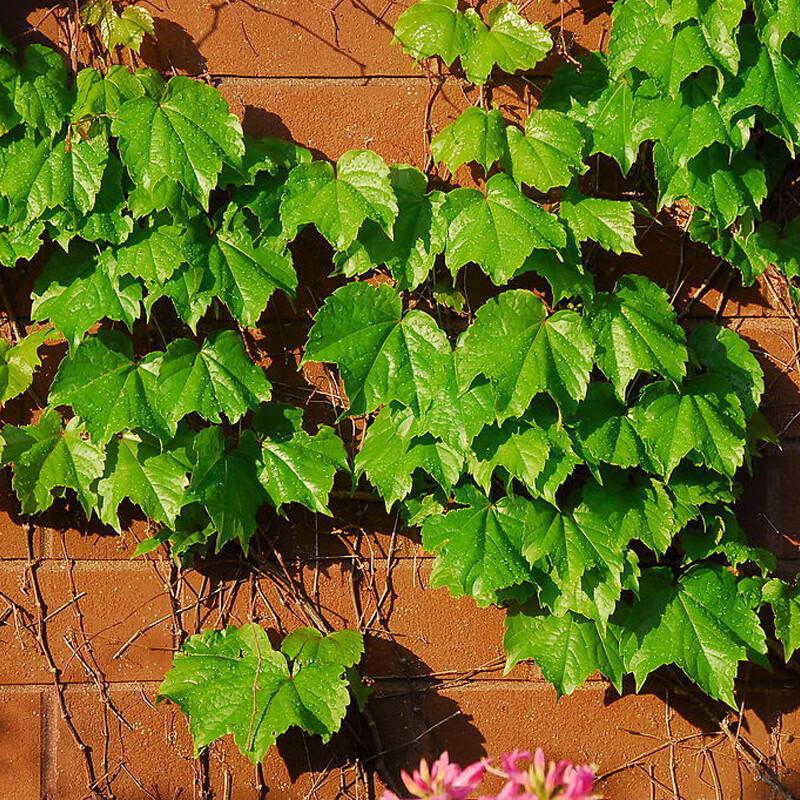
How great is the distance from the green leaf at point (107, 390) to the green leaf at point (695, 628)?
117 cm

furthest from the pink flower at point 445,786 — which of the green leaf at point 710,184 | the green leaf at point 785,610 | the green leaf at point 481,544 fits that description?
the green leaf at point 710,184

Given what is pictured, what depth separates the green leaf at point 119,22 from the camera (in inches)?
79.7

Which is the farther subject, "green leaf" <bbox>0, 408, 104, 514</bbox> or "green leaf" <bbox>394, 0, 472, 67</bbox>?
"green leaf" <bbox>0, 408, 104, 514</bbox>

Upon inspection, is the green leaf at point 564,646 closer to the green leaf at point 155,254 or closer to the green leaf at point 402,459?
the green leaf at point 402,459

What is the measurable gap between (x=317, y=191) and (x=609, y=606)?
1120 mm

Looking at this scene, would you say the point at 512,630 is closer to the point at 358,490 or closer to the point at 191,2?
the point at 358,490

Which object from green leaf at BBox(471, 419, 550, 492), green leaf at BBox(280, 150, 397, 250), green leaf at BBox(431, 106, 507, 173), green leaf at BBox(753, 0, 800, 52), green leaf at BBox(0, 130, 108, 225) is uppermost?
green leaf at BBox(753, 0, 800, 52)

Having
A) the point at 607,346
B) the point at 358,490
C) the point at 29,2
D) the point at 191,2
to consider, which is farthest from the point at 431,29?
the point at 358,490

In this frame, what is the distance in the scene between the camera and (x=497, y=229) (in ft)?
6.35

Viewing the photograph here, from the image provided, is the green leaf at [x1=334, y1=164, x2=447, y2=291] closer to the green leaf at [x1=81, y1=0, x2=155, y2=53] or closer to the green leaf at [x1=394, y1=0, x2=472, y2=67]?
the green leaf at [x1=394, y1=0, x2=472, y2=67]

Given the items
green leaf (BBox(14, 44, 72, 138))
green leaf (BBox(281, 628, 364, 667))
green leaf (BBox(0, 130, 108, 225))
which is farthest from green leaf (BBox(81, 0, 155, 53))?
green leaf (BBox(281, 628, 364, 667))

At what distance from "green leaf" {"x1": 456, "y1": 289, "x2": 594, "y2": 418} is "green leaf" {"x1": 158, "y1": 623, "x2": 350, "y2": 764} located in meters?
0.74

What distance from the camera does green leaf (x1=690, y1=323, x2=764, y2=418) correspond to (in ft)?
6.78

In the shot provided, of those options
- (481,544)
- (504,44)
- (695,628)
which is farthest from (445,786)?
(504,44)
